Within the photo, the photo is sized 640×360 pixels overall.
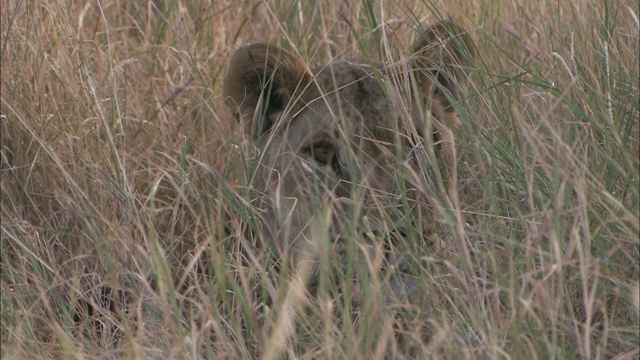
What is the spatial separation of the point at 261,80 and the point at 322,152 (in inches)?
17.1

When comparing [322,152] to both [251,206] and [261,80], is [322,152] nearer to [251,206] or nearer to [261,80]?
[261,80]

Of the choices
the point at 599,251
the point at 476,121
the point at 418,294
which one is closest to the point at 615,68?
the point at 476,121

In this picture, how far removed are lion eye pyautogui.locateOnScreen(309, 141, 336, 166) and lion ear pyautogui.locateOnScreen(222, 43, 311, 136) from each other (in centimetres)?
21

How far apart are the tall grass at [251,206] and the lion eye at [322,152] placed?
251 millimetres

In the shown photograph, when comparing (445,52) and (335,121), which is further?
(445,52)

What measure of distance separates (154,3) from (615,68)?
2984 mm

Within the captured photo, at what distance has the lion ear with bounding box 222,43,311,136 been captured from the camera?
384 centimetres

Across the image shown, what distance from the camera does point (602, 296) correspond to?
270 cm

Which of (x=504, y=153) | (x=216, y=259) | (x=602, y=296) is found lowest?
(x=602, y=296)

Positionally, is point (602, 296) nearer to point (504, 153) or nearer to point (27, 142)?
point (504, 153)

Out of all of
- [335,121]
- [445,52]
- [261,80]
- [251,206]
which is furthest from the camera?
[261,80]

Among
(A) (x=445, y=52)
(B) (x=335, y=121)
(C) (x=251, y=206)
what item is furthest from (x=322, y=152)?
(C) (x=251, y=206)

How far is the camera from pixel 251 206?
3.03m

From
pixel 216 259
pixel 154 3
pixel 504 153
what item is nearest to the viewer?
pixel 216 259
